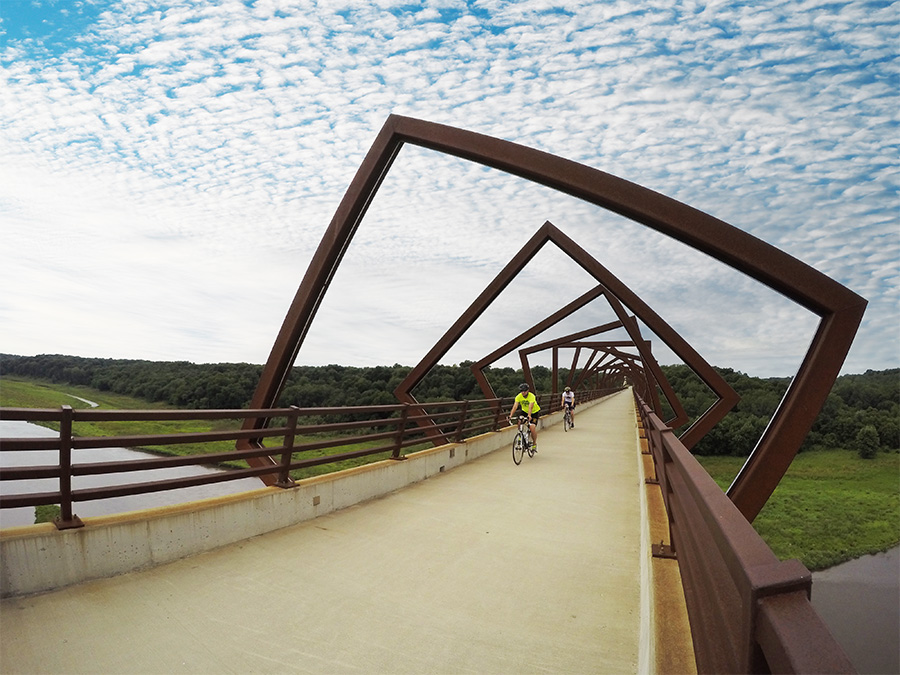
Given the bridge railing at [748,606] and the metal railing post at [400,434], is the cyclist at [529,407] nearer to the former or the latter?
the metal railing post at [400,434]

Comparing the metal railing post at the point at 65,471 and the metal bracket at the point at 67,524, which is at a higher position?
the metal railing post at the point at 65,471

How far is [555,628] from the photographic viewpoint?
12.8 feet

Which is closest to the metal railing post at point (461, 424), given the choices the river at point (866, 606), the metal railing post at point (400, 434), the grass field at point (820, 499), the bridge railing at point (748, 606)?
the metal railing post at point (400, 434)

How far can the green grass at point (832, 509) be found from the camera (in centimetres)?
3478

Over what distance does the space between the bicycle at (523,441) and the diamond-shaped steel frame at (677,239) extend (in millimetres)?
5713

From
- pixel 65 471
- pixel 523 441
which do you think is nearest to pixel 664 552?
pixel 65 471

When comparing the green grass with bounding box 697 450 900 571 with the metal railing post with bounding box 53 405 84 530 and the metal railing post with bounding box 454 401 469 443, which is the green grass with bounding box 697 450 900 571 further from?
the metal railing post with bounding box 53 405 84 530

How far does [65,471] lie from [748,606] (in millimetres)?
4756

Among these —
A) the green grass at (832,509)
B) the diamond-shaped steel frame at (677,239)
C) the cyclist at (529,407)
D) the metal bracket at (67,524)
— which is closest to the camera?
the metal bracket at (67,524)

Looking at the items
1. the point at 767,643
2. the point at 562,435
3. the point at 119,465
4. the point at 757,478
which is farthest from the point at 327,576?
the point at 562,435

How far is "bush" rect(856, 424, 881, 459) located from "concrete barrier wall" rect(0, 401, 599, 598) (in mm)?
66744

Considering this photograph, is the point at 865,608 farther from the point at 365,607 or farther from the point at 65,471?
the point at 65,471

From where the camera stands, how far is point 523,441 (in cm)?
1343

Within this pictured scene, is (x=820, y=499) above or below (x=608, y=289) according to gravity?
below
